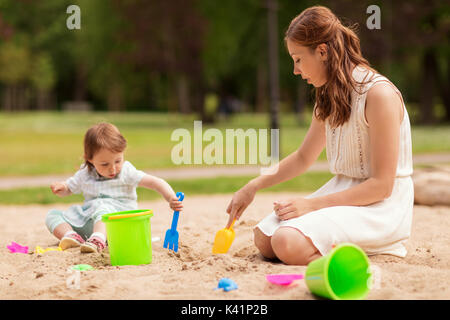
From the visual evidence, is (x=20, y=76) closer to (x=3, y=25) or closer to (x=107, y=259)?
(x=3, y=25)

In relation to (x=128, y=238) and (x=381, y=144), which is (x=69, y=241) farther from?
(x=381, y=144)

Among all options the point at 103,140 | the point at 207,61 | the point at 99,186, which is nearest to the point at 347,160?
the point at 103,140

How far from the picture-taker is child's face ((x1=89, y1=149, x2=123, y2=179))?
3.46m

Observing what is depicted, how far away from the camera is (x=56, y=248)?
3391 mm

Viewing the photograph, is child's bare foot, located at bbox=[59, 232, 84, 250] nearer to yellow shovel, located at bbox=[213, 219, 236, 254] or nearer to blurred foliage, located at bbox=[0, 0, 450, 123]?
yellow shovel, located at bbox=[213, 219, 236, 254]

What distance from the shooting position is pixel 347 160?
9.45 feet

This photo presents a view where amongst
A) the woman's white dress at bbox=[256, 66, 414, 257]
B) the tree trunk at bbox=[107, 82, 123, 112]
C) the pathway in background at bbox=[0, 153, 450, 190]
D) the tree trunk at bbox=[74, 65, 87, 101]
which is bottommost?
the pathway in background at bbox=[0, 153, 450, 190]

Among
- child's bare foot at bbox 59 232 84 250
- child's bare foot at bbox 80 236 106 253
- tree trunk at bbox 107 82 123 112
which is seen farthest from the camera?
tree trunk at bbox 107 82 123 112

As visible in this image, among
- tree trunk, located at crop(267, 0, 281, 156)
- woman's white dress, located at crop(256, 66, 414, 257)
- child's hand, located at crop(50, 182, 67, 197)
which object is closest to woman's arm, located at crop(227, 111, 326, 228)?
woman's white dress, located at crop(256, 66, 414, 257)

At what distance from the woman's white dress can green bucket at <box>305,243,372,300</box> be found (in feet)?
1.38

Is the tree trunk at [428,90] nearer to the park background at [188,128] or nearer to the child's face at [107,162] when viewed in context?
the park background at [188,128]

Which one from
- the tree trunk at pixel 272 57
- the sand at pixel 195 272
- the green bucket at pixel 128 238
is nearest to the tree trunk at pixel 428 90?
the tree trunk at pixel 272 57
